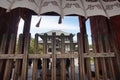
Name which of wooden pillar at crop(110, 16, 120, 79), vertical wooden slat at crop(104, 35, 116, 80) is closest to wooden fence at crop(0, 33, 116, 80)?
vertical wooden slat at crop(104, 35, 116, 80)

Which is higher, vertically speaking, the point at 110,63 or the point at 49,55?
the point at 49,55

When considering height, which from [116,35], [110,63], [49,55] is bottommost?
[110,63]

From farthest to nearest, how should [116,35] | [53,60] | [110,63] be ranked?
1. [116,35]
2. [110,63]
3. [53,60]

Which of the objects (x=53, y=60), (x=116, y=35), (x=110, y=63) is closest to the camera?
(x=53, y=60)

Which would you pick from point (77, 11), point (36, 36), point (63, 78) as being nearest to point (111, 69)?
point (63, 78)

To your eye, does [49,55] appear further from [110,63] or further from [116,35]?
[116,35]

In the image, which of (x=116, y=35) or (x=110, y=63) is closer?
(x=110, y=63)

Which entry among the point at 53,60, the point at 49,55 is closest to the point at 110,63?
the point at 53,60

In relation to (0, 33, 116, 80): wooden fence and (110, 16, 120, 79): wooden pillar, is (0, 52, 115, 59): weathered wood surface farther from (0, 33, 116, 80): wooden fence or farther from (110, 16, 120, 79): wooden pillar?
(110, 16, 120, 79): wooden pillar

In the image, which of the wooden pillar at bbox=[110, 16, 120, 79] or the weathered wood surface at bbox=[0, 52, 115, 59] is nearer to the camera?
the weathered wood surface at bbox=[0, 52, 115, 59]

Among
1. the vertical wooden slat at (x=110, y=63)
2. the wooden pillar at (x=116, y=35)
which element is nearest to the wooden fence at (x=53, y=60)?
the vertical wooden slat at (x=110, y=63)

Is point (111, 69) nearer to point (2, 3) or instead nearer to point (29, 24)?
point (2, 3)

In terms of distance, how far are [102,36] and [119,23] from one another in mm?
534

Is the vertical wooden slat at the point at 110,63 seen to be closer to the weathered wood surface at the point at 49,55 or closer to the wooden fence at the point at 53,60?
the wooden fence at the point at 53,60
